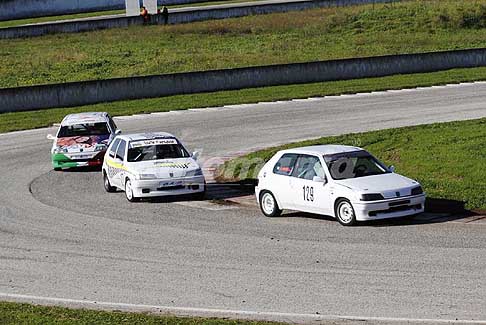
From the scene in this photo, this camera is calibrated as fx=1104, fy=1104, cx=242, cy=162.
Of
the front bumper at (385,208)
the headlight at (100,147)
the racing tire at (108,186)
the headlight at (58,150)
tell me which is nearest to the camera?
the front bumper at (385,208)

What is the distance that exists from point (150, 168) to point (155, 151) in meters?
1.01

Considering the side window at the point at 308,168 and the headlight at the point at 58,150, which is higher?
the side window at the point at 308,168

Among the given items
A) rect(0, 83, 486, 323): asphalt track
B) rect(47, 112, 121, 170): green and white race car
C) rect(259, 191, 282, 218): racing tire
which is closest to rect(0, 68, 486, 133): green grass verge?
rect(47, 112, 121, 170): green and white race car

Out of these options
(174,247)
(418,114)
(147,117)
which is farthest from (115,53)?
(174,247)

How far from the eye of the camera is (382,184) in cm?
1962

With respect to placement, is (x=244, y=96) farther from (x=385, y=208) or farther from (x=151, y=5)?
(x=151, y=5)

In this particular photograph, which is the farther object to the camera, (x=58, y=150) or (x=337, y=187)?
(x=58, y=150)

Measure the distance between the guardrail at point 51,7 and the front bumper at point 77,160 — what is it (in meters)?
52.0

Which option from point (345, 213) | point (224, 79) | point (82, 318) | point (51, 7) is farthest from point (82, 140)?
point (51, 7)

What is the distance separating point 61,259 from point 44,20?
60.9 meters

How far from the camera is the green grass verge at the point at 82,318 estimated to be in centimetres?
1359

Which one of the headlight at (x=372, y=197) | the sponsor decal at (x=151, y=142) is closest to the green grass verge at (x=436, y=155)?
the sponsor decal at (x=151, y=142)

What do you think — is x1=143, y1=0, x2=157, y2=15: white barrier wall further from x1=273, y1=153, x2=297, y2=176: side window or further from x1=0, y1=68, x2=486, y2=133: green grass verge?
x1=273, y1=153, x2=297, y2=176: side window

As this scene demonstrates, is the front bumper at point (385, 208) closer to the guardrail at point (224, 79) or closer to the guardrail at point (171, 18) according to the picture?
the guardrail at point (224, 79)
